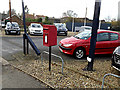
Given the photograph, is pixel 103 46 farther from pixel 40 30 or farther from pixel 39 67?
pixel 40 30

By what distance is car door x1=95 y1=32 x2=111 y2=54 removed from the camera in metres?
6.52

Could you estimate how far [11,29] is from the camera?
614 inches

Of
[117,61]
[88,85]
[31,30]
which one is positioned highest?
[31,30]

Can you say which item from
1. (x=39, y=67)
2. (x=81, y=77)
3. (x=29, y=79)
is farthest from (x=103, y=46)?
(x=29, y=79)

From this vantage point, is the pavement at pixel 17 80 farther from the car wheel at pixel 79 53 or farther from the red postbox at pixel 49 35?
the car wheel at pixel 79 53

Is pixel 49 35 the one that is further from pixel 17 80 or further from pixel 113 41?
pixel 113 41

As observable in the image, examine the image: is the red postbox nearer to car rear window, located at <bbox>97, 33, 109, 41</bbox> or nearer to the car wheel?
the car wheel

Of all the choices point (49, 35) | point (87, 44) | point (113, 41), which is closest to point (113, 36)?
point (113, 41)

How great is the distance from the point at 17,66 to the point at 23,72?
69 centimetres

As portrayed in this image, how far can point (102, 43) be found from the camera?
6.54 m

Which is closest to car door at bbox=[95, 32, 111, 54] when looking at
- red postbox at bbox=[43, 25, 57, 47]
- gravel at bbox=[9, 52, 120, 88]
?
gravel at bbox=[9, 52, 120, 88]

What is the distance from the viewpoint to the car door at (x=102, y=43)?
6523 mm

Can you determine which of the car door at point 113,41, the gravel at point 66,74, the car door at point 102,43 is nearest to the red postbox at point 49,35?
the gravel at point 66,74

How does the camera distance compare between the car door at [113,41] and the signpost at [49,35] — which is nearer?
the signpost at [49,35]
